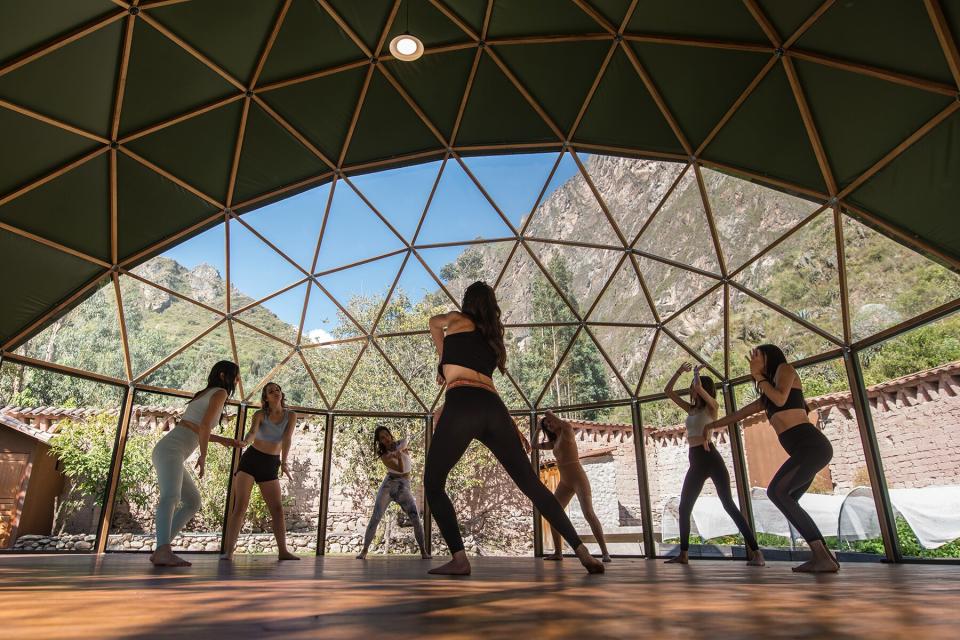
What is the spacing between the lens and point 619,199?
10742 millimetres

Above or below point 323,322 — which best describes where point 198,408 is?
below

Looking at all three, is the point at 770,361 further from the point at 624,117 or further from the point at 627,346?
the point at 627,346

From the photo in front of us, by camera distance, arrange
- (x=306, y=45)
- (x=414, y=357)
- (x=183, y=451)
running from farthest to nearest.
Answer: (x=414, y=357) < (x=306, y=45) < (x=183, y=451)

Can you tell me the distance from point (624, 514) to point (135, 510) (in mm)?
10452

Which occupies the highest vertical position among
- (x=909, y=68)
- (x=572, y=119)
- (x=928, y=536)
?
(x=572, y=119)

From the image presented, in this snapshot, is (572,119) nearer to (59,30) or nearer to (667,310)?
(667,310)

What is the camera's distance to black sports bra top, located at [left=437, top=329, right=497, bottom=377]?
4.45m

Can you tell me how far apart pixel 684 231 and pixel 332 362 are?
879 cm

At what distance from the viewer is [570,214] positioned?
1150cm

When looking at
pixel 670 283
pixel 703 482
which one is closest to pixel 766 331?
pixel 670 283

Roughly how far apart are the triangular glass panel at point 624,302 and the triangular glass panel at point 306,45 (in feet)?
20.7

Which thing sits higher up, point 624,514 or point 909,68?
point 909,68

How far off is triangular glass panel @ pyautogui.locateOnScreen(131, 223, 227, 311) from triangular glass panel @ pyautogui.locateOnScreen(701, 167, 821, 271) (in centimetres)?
898

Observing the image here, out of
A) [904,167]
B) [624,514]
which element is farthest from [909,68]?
[624,514]
